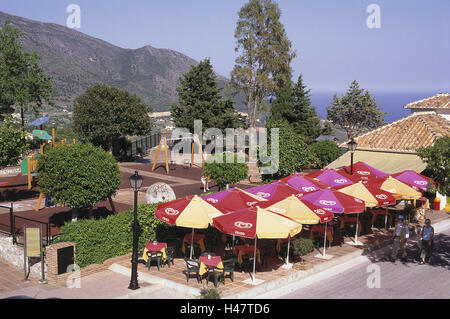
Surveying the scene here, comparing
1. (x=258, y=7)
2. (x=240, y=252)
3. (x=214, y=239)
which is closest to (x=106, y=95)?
(x=258, y=7)

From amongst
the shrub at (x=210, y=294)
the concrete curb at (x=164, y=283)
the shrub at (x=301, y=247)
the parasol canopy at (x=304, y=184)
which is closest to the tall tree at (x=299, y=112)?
the parasol canopy at (x=304, y=184)

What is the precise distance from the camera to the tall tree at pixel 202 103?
44344 mm

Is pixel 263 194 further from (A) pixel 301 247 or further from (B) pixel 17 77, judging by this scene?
(B) pixel 17 77

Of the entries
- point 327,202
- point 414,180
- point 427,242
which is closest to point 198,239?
point 327,202

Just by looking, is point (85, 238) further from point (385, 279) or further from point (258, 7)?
point (258, 7)

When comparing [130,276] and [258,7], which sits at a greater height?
[258,7]

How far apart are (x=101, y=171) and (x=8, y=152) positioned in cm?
745

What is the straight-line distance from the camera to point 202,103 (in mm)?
44594

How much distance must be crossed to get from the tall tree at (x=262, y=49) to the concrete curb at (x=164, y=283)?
132ft

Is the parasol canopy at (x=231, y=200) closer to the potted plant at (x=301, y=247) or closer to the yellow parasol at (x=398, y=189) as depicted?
the potted plant at (x=301, y=247)

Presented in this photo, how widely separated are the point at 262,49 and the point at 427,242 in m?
39.2

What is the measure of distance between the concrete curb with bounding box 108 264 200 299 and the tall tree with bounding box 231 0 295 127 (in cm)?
4034

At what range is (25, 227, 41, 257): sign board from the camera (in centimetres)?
1415

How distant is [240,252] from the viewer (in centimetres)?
1434
